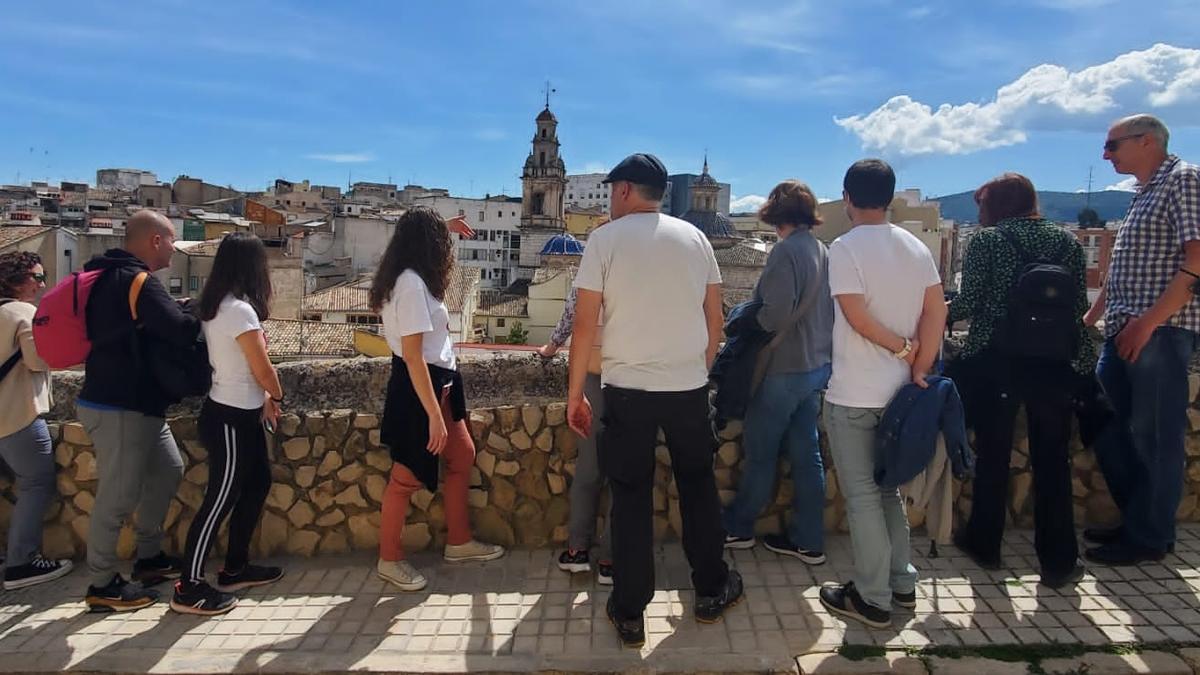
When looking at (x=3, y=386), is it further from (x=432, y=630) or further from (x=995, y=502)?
(x=995, y=502)

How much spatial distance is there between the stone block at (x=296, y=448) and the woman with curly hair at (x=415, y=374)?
26.0 inches

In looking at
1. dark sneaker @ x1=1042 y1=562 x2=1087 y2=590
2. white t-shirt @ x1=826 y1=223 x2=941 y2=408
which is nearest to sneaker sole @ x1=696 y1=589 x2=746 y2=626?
white t-shirt @ x1=826 y1=223 x2=941 y2=408

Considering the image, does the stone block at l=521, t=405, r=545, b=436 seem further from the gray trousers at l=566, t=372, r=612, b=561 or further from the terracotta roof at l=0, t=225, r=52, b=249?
the terracotta roof at l=0, t=225, r=52, b=249

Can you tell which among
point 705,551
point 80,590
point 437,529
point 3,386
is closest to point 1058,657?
point 705,551

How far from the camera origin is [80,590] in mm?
3605

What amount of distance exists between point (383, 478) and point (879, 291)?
256 cm

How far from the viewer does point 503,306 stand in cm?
3750

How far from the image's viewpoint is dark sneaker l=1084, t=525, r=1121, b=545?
3.81 meters

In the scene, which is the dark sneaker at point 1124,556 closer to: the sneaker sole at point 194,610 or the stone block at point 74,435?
the sneaker sole at point 194,610

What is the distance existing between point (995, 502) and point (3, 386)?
455 cm

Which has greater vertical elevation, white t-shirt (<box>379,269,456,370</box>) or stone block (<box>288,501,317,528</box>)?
white t-shirt (<box>379,269,456,370</box>)

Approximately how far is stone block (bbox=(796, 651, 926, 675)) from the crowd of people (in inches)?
9.2

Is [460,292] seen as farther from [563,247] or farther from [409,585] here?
[409,585]

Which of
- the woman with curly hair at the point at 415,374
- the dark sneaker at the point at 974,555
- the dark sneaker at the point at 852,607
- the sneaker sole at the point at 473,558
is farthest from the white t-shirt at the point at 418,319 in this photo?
the dark sneaker at the point at 974,555
